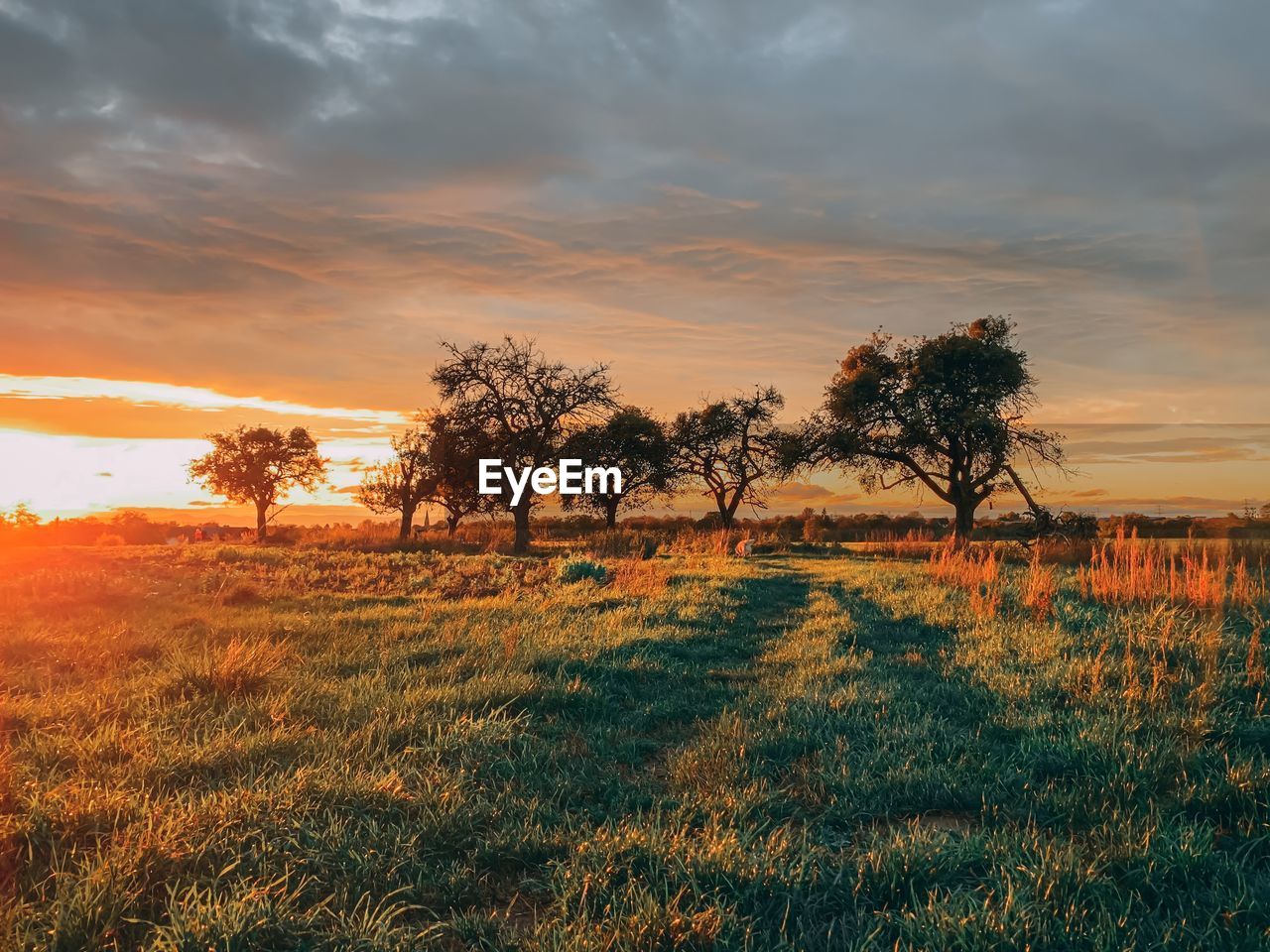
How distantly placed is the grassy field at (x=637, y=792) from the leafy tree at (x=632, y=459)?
1441 inches

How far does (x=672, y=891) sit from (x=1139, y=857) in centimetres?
272

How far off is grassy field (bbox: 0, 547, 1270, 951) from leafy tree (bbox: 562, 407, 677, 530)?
36594 mm

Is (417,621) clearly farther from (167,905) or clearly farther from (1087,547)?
(1087,547)

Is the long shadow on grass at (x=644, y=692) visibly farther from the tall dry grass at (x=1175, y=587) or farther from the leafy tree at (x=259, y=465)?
the leafy tree at (x=259, y=465)

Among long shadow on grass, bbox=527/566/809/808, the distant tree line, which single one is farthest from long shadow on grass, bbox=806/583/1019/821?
the distant tree line

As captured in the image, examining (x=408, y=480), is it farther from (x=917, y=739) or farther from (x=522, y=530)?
(x=917, y=739)

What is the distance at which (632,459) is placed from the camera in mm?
47656

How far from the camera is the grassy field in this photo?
3.66 m

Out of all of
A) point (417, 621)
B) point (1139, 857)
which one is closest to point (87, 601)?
point (417, 621)

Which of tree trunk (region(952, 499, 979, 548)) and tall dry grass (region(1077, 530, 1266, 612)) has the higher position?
tree trunk (region(952, 499, 979, 548))

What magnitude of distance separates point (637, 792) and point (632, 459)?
140ft

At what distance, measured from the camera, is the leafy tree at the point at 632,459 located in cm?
4694

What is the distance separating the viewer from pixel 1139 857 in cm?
425

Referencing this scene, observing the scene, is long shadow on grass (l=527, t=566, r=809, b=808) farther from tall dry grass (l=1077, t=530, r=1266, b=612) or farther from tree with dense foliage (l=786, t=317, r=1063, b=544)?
tree with dense foliage (l=786, t=317, r=1063, b=544)
